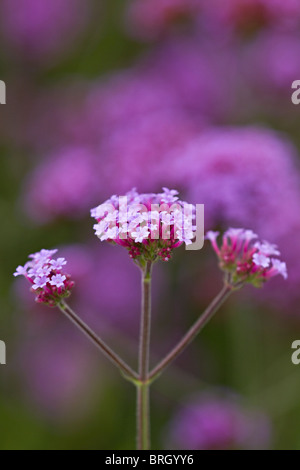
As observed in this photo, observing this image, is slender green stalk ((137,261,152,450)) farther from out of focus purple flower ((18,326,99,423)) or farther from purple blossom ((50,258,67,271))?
out of focus purple flower ((18,326,99,423))

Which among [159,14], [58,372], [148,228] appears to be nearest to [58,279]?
[148,228]

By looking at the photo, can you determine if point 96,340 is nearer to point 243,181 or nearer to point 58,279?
point 58,279

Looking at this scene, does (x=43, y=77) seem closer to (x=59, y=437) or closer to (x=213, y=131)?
(x=213, y=131)

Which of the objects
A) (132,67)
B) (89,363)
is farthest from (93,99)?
(89,363)

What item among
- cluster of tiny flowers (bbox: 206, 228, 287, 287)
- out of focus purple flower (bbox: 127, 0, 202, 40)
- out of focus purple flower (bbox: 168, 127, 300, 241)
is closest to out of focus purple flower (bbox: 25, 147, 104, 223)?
out of focus purple flower (bbox: 168, 127, 300, 241)
